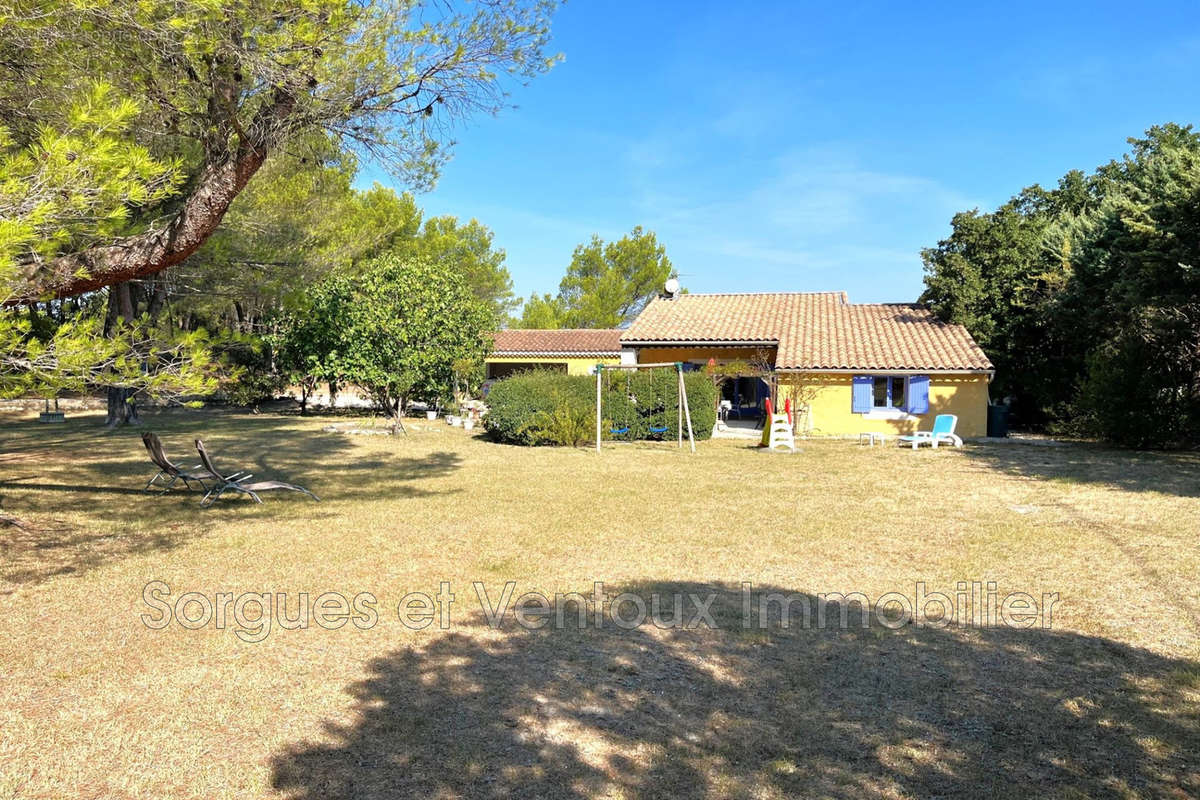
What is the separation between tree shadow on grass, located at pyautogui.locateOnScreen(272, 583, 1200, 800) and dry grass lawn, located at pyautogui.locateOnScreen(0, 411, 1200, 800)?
17 millimetres

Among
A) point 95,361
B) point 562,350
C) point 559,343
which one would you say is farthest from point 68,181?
point 559,343

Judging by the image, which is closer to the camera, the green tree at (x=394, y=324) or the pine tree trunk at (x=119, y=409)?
the green tree at (x=394, y=324)

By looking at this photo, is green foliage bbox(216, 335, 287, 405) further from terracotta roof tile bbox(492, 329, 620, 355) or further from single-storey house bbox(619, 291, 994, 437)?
single-storey house bbox(619, 291, 994, 437)

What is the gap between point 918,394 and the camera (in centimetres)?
2108

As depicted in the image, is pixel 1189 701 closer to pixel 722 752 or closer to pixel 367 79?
pixel 722 752

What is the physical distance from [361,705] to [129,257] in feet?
17.4

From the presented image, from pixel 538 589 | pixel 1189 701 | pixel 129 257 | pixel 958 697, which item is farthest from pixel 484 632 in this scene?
pixel 129 257

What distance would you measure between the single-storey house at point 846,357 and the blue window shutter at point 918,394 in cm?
3

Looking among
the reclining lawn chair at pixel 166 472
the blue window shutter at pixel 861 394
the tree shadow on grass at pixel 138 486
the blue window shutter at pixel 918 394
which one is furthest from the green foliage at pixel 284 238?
the blue window shutter at pixel 918 394

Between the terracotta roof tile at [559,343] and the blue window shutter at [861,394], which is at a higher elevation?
the terracotta roof tile at [559,343]

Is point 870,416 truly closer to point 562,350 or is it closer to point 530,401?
point 530,401

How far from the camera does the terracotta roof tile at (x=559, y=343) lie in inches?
1419

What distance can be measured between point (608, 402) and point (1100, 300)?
1227 centimetres

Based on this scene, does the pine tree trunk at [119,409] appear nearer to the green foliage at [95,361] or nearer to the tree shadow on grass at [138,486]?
the tree shadow on grass at [138,486]
